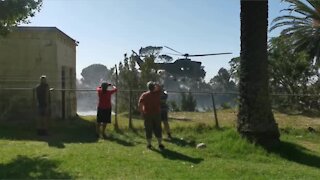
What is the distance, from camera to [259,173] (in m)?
9.48

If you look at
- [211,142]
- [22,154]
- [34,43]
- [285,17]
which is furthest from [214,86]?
[22,154]

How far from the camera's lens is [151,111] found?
12.2 m

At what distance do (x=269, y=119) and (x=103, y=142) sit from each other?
172 inches

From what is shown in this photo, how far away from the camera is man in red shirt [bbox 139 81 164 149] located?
39.9 ft

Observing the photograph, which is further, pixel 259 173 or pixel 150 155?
pixel 150 155

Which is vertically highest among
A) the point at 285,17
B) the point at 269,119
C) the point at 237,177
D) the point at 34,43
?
the point at 285,17

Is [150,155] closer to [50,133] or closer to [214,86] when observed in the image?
[50,133]

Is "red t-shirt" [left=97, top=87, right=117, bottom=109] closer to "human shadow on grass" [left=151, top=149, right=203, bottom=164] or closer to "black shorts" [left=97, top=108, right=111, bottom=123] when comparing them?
"black shorts" [left=97, top=108, right=111, bottom=123]

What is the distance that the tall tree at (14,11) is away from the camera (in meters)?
10.8

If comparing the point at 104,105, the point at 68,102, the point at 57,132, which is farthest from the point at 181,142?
the point at 68,102

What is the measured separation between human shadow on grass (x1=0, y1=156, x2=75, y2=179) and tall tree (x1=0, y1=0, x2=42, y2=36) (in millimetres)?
3038

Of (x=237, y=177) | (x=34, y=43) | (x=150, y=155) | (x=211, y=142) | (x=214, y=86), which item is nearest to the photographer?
(x=237, y=177)

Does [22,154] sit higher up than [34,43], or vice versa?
[34,43]

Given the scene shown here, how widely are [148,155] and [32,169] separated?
2690mm
